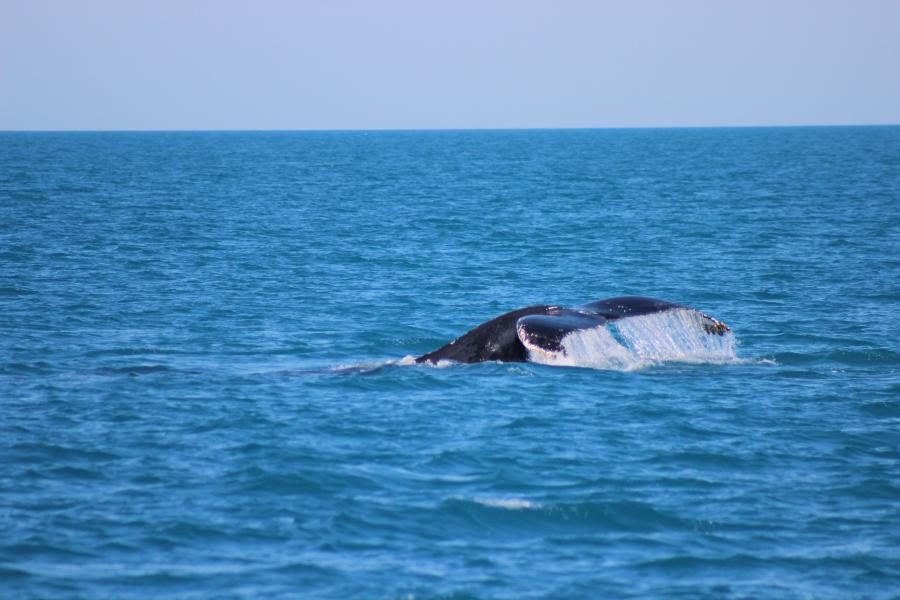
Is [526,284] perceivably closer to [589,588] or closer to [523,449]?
[523,449]

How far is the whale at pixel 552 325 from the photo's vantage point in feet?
47.9

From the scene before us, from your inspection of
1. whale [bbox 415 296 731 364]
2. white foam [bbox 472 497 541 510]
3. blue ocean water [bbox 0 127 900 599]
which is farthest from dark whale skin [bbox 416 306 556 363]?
white foam [bbox 472 497 541 510]

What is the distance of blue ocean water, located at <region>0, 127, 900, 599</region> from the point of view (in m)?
9.41

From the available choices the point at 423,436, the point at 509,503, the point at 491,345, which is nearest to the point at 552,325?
the point at 491,345

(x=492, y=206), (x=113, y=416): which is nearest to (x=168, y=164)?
(x=492, y=206)

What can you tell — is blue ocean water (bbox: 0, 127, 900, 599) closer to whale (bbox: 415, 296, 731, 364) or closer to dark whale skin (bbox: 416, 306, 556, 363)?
dark whale skin (bbox: 416, 306, 556, 363)

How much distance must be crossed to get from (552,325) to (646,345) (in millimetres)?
2573

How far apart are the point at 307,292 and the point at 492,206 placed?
2899 cm

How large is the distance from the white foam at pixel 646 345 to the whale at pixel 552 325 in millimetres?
66

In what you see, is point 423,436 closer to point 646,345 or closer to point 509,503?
point 509,503

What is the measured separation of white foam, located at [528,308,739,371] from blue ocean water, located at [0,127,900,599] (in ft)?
0.82

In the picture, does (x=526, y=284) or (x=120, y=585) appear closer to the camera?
(x=120, y=585)

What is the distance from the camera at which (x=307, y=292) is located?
86.0 ft

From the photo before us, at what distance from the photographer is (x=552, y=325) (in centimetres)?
1460
